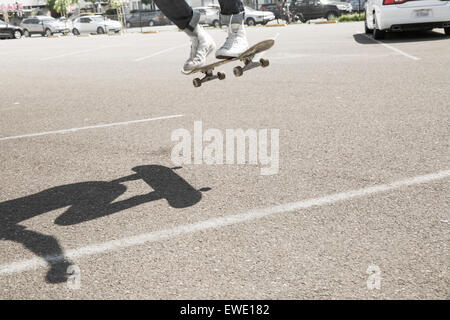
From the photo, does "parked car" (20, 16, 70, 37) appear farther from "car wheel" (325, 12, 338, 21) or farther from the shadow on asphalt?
the shadow on asphalt

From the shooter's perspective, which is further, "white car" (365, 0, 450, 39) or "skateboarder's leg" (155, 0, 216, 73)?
"white car" (365, 0, 450, 39)

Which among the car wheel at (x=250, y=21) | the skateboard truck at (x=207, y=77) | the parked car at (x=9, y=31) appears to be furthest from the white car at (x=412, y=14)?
the parked car at (x=9, y=31)

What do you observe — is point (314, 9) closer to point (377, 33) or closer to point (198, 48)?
point (377, 33)

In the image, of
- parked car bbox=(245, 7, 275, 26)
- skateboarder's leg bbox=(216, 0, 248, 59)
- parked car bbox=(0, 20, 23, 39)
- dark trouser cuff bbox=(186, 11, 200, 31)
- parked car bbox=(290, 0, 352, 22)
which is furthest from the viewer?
parked car bbox=(245, 7, 275, 26)

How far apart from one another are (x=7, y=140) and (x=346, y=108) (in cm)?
439

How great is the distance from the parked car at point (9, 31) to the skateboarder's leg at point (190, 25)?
34.1m

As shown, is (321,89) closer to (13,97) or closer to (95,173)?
(95,173)

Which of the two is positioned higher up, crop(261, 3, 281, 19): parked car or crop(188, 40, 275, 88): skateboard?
crop(261, 3, 281, 19): parked car

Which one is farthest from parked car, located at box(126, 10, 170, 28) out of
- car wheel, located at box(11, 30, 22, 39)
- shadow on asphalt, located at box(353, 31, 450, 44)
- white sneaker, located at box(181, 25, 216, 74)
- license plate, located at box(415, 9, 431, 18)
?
white sneaker, located at box(181, 25, 216, 74)

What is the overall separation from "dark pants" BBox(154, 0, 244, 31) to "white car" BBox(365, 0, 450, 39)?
9.33m

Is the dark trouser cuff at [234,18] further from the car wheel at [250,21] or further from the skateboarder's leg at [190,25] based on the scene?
the car wheel at [250,21]

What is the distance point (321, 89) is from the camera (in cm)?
793

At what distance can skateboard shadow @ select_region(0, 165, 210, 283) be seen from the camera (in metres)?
3.19
